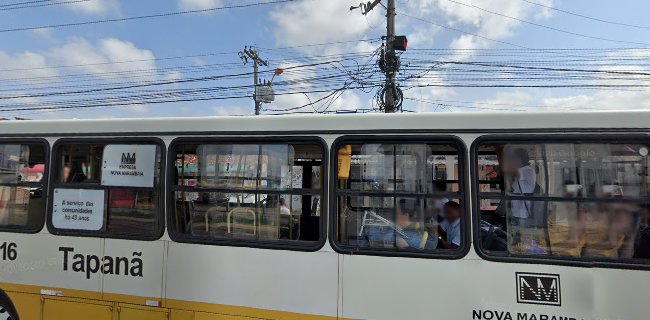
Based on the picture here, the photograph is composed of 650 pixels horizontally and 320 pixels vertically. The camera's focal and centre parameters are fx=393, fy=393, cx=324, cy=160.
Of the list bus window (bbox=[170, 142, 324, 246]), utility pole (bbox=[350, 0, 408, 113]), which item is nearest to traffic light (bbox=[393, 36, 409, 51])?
utility pole (bbox=[350, 0, 408, 113])

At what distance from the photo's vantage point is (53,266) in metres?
3.74

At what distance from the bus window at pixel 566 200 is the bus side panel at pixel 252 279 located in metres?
1.31

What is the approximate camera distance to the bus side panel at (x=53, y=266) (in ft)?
12.0

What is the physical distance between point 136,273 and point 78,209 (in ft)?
2.90

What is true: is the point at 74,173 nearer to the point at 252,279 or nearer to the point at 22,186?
the point at 22,186

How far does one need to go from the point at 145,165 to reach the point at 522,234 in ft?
10.7

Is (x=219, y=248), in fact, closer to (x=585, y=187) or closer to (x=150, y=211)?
(x=150, y=211)

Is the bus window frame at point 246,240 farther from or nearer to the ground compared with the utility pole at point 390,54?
nearer to the ground

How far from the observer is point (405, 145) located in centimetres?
318

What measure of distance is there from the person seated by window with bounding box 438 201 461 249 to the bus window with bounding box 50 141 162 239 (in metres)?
2.45

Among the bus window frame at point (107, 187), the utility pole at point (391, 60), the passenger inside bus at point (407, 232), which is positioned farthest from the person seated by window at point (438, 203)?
the utility pole at point (391, 60)

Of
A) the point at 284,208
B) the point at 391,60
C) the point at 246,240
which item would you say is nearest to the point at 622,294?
the point at 284,208

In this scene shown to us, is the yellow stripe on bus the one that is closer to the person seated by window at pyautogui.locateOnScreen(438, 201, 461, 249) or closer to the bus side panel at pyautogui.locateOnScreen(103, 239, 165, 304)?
the bus side panel at pyautogui.locateOnScreen(103, 239, 165, 304)

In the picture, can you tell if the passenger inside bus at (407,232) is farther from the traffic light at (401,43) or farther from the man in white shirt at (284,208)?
the traffic light at (401,43)
